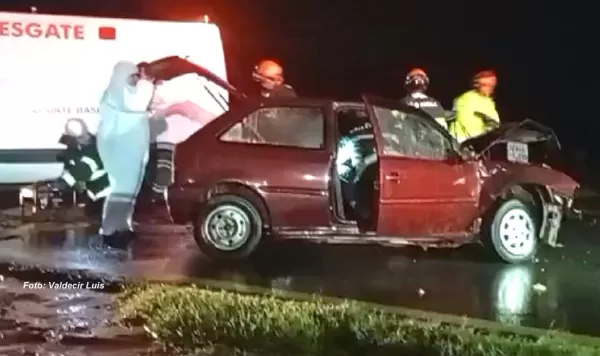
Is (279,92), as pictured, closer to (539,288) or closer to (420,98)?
(420,98)

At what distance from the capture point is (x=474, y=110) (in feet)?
43.3

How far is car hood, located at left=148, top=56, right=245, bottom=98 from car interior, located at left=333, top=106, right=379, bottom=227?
5.23ft

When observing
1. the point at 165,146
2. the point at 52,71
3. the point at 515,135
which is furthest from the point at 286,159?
the point at 52,71

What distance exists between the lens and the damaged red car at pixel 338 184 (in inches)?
437

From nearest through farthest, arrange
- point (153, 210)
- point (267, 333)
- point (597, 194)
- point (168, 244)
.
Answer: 1. point (267, 333)
2. point (168, 244)
3. point (153, 210)
4. point (597, 194)

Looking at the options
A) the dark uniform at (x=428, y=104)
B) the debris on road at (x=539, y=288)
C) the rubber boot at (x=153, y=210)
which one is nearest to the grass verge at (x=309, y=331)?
the debris on road at (x=539, y=288)

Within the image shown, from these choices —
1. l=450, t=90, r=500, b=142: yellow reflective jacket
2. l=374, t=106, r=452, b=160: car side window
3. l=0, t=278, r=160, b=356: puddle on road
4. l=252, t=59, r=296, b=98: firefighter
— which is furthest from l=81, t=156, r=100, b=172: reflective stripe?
l=450, t=90, r=500, b=142: yellow reflective jacket

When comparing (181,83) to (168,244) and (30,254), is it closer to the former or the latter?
(168,244)

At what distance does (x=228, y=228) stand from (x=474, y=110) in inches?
135

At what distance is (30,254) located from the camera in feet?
38.0

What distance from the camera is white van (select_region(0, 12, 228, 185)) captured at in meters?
13.5

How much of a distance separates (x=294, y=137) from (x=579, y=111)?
18.0m

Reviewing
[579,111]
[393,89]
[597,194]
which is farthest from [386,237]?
[579,111]

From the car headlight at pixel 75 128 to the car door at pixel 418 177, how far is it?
13.0ft
